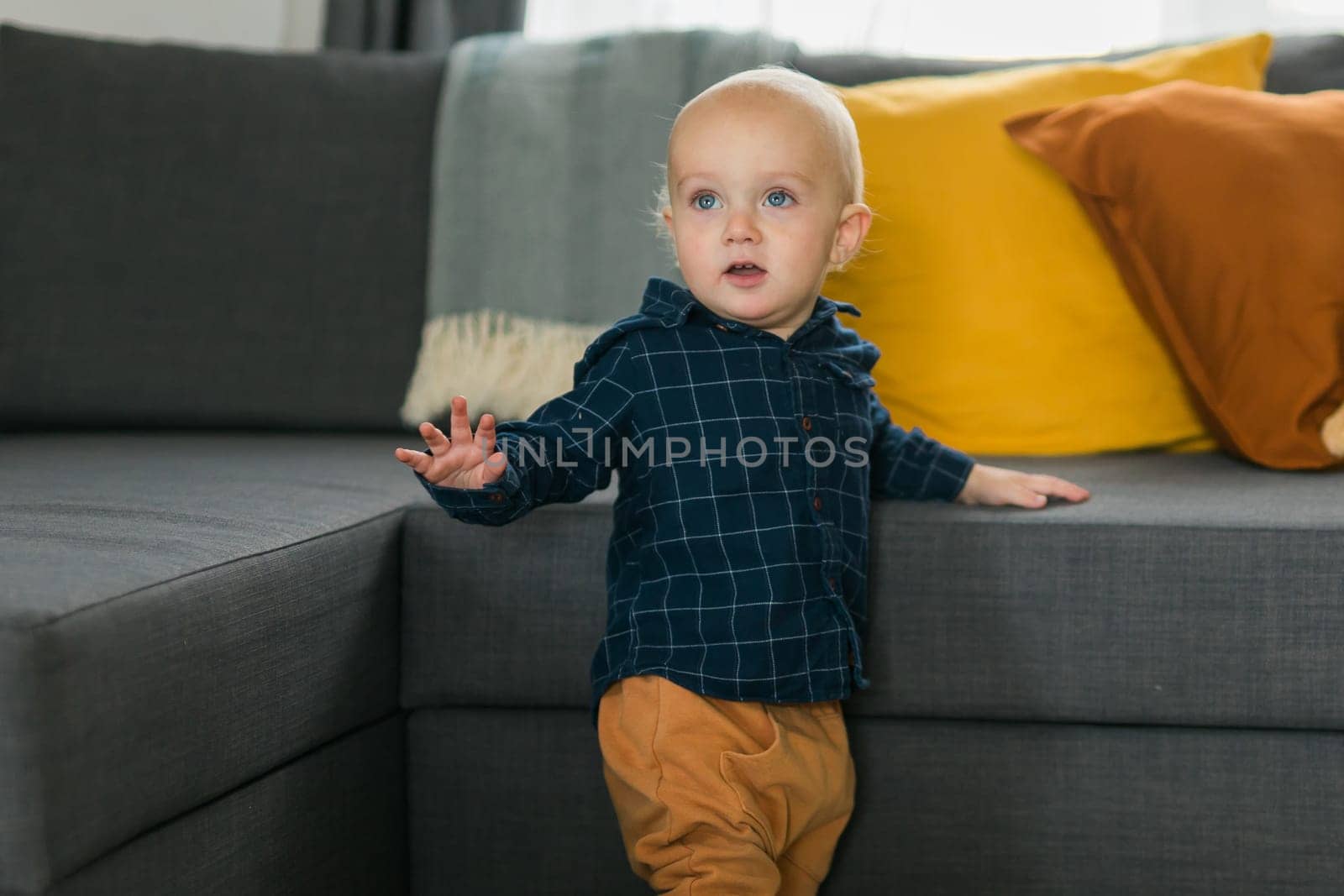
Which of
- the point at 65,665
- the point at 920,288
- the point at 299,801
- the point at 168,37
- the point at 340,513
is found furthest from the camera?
the point at 168,37

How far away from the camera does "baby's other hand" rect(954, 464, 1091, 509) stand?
1283 millimetres

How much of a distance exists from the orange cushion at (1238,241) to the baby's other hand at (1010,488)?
30 cm

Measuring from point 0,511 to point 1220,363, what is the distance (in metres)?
1.28

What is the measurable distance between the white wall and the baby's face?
163 centimetres

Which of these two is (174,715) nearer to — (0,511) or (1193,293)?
(0,511)

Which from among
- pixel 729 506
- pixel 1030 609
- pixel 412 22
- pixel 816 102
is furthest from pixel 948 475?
pixel 412 22

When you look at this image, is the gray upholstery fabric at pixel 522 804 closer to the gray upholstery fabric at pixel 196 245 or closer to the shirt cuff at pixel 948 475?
the shirt cuff at pixel 948 475

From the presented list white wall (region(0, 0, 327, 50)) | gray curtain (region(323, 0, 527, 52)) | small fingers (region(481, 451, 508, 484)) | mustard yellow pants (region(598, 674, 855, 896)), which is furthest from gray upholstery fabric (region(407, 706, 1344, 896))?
white wall (region(0, 0, 327, 50))

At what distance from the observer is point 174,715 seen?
3.22ft

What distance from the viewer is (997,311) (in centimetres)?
159

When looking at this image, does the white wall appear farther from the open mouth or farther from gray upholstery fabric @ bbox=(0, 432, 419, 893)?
the open mouth

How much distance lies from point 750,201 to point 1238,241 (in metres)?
0.65

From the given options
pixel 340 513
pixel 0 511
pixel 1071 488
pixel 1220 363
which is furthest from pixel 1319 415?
pixel 0 511

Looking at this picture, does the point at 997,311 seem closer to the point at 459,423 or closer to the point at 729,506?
the point at 729,506
